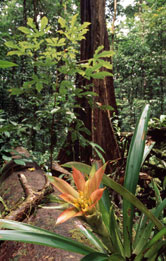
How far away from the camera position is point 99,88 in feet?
9.54

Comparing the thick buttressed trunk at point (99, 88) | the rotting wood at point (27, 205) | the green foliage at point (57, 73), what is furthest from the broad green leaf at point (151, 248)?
the thick buttressed trunk at point (99, 88)

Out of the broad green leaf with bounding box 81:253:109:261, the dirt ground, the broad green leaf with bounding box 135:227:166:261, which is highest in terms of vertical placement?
the broad green leaf with bounding box 81:253:109:261

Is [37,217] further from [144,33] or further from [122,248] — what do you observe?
[144,33]

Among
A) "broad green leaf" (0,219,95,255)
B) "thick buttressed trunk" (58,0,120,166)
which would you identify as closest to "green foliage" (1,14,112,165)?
"thick buttressed trunk" (58,0,120,166)

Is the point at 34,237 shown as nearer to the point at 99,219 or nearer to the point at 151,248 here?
the point at 99,219

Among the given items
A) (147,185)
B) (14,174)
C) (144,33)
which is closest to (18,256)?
(14,174)

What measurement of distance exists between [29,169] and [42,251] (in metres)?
1.35

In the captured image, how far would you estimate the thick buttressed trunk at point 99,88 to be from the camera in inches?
105

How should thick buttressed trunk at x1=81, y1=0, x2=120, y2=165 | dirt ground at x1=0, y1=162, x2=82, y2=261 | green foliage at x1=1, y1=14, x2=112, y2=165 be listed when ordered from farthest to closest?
thick buttressed trunk at x1=81, y1=0, x2=120, y2=165
green foliage at x1=1, y1=14, x2=112, y2=165
dirt ground at x1=0, y1=162, x2=82, y2=261

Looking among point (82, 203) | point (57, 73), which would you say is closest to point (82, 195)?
point (82, 203)

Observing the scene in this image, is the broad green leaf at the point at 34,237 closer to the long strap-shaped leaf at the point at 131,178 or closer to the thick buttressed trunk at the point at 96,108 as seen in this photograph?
the long strap-shaped leaf at the point at 131,178

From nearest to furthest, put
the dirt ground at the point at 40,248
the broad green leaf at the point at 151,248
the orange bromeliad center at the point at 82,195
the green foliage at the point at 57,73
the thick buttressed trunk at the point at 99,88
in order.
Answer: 1. the orange bromeliad center at the point at 82,195
2. the broad green leaf at the point at 151,248
3. the dirt ground at the point at 40,248
4. the green foliage at the point at 57,73
5. the thick buttressed trunk at the point at 99,88

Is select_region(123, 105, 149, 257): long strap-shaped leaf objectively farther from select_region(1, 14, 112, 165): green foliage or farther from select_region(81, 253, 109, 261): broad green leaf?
select_region(1, 14, 112, 165): green foliage

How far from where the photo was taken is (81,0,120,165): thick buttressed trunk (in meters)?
2.68
